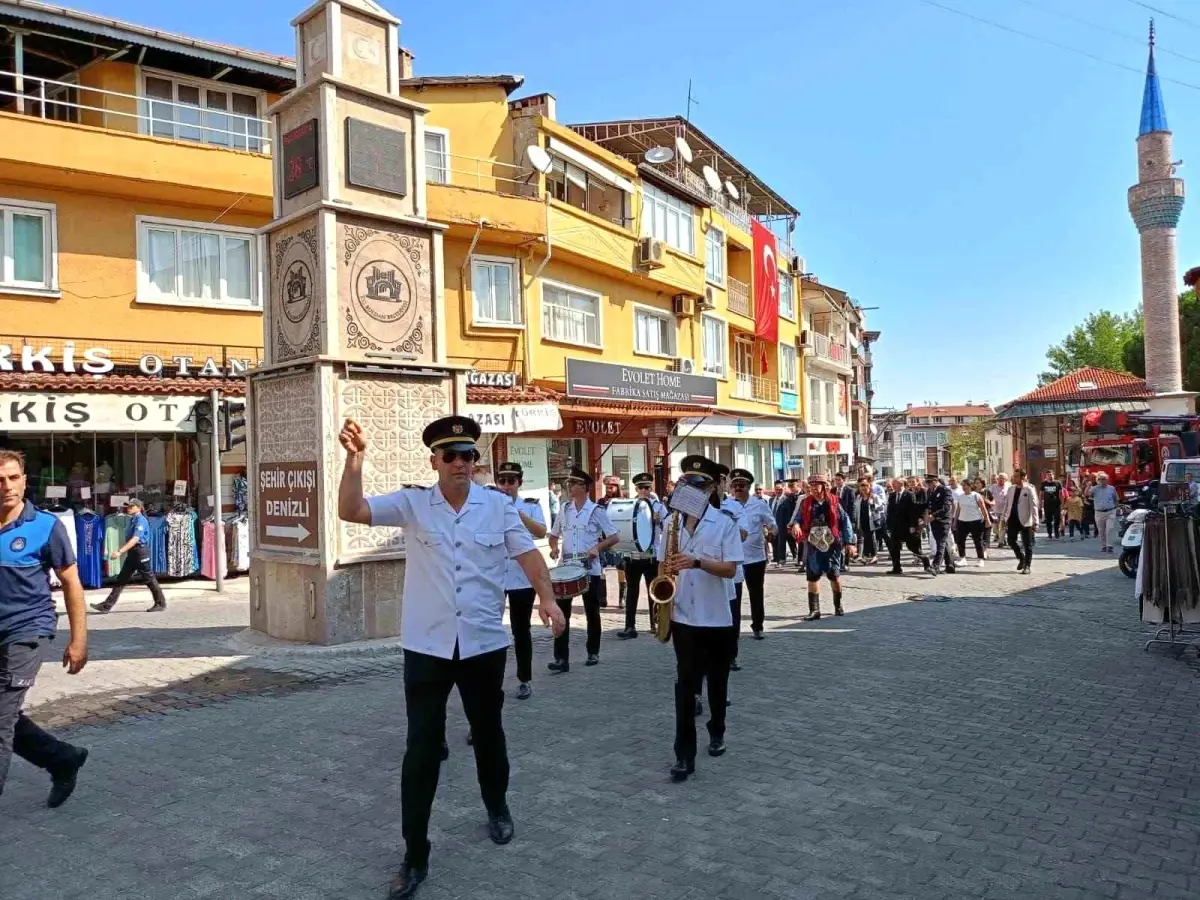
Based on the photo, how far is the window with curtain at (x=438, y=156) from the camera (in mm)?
19734

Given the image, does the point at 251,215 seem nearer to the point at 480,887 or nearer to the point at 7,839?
the point at 7,839

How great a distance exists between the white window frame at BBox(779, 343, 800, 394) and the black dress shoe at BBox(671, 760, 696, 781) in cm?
3106

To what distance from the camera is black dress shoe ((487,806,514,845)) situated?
167 inches

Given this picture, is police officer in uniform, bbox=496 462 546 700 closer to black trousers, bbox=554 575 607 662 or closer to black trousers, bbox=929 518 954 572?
black trousers, bbox=554 575 607 662

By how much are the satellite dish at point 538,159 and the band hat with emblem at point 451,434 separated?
17.0m

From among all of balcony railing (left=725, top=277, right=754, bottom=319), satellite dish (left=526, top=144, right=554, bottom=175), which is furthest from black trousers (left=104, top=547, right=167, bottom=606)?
balcony railing (left=725, top=277, right=754, bottom=319)

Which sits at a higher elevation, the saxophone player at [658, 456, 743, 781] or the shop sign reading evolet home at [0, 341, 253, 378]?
the shop sign reading evolet home at [0, 341, 253, 378]

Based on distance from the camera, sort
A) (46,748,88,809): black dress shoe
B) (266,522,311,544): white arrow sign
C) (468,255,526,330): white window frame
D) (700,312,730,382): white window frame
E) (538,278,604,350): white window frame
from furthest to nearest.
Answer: (700,312,730,382): white window frame
(538,278,604,350): white window frame
(468,255,526,330): white window frame
(266,522,311,544): white arrow sign
(46,748,88,809): black dress shoe

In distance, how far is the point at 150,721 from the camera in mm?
6629

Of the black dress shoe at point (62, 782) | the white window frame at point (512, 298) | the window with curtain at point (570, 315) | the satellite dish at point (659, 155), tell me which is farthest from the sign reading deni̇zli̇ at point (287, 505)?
the satellite dish at point (659, 155)

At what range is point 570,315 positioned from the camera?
2258cm

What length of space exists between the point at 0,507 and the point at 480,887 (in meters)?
3.06

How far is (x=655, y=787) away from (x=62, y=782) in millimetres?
3190

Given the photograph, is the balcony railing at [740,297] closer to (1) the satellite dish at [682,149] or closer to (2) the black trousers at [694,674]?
(1) the satellite dish at [682,149]
